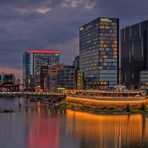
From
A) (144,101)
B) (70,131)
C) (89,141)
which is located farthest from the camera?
(144,101)

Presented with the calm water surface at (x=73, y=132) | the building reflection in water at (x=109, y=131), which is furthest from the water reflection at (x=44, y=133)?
the building reflection in water at (x=109, y=131)

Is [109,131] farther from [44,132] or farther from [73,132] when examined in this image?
[44,132]

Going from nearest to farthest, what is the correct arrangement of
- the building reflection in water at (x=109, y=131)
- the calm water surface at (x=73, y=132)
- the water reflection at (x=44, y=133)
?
the building reflection in water at (x=109, y=131) → the calm water surface at (x=73, y=132) → the water reflection at (x=44, y=133)

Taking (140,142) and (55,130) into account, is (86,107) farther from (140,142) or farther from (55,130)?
(140,142)

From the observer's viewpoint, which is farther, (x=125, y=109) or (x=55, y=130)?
(x=125, y=109)

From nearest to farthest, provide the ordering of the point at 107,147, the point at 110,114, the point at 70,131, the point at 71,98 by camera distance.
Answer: the point at 107,147 < the point at 70,131 < the point at 110,114 < the point at 71,98

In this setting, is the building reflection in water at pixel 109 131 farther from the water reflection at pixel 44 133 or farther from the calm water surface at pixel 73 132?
the water reflection at pixel 44 133

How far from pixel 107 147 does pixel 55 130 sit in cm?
2281

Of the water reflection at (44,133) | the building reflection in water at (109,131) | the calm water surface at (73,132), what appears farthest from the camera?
the water reflection at (44,133)

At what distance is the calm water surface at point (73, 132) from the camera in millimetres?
75875

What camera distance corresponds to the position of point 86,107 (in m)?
143

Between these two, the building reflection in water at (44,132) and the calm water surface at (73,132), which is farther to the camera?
the building reflection in water at (44,132)

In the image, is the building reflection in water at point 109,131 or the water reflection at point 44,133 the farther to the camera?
the water reflection at point 44,133

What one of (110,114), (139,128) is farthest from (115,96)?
(139,128)
